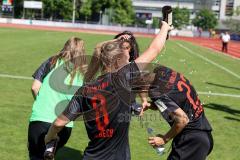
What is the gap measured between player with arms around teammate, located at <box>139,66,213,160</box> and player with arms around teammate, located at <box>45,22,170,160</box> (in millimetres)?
201

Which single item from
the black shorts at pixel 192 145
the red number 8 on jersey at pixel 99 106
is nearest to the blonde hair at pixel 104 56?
the red number 8 on jersey at pixel 99 106

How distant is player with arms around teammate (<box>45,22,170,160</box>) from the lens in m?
3.09

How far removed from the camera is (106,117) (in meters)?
3.40

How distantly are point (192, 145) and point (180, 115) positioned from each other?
0.51 meters

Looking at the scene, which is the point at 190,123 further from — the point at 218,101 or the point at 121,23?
the point at 121,23

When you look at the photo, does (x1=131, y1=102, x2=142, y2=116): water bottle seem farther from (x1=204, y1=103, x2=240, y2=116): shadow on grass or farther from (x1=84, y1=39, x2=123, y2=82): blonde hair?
(x1=204, y1=103, x2=240, y2=116): shadow on grass

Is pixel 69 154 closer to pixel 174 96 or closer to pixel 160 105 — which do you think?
pixel 174 96

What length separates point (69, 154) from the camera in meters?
7.05

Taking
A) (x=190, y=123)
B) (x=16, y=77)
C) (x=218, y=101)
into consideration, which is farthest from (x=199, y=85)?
(x=190, y=123)

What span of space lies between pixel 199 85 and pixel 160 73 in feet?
41.6

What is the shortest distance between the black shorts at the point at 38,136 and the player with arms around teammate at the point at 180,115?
1137 millimetres

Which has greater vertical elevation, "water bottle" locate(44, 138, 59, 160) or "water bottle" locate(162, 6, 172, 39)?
"water bottle" locate(162, 6, 172, 39)

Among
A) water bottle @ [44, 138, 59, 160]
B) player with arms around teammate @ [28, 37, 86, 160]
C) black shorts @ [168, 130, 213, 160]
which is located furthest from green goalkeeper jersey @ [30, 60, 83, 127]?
black shorts @ [168, 130, 213, 160]

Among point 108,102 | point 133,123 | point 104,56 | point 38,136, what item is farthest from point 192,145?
point 133,123
